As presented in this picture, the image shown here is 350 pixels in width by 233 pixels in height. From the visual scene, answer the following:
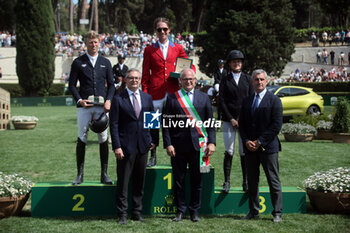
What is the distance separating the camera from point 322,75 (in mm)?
37625

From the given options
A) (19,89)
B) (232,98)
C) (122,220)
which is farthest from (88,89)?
(19,89)

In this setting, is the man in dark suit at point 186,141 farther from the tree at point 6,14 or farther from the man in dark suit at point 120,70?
the tree at point 6,14

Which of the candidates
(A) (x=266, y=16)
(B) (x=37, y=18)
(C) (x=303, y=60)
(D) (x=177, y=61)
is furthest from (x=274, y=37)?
(D) (x=177, y=61)

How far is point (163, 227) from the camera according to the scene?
218 inches

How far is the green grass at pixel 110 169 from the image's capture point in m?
5.54

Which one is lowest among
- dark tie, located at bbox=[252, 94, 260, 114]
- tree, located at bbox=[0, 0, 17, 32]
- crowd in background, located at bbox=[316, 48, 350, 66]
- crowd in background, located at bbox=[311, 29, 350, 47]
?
dark tie, located at bbox=[252, 94, 260, 114]

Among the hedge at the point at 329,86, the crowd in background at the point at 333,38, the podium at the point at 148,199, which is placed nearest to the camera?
the podium at the point at 148,199

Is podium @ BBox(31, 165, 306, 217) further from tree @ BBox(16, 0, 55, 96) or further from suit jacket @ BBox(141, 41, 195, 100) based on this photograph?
tree @ BBox(16, 0, 55, 96)

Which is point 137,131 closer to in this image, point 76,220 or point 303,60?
point 76,220

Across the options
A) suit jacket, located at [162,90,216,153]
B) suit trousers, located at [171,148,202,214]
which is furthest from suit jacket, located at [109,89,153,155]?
suit trousers, located at [171,148,202,214]

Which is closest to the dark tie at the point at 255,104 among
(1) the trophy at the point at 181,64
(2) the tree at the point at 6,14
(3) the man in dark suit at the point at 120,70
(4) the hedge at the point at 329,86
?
(1) the trophy at the point at 181,64

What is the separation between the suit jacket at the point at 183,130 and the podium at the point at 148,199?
1.71 feet

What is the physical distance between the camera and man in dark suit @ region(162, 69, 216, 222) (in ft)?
19.0

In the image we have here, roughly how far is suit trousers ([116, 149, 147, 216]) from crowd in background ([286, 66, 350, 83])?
109 feet
